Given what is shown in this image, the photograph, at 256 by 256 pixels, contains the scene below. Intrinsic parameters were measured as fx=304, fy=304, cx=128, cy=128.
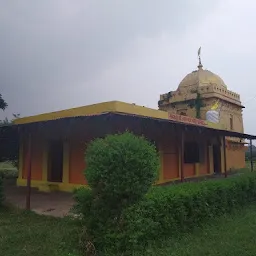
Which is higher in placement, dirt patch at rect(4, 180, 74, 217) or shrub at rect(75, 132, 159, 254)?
shrub at rect(75, 132, 159, 254)

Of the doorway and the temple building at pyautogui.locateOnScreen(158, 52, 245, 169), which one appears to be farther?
the temple building at pyautogui.locateOnScreen(158, 52, 245, 169)

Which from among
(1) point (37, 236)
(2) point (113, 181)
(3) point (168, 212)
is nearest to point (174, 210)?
(3) point (168, 212)

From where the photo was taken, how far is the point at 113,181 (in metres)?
4.89

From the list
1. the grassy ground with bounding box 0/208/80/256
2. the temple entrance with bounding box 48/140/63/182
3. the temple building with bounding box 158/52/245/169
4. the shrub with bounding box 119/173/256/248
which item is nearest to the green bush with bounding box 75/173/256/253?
the shrub with bounding box 119/173/256/248

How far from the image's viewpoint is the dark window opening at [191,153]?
50.0 ft

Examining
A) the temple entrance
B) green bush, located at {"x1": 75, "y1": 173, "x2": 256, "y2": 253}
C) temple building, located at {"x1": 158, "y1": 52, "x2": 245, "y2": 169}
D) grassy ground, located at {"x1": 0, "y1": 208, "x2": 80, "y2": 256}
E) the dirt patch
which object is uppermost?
temple building, located at {"x1": 158, "y1": 52, "x2": 245, "y2": 169}

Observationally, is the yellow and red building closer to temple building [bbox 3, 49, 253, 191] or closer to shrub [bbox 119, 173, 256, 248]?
temple building [bbox 3, 49, 253, 191]

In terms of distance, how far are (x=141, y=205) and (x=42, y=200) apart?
5.54 metres

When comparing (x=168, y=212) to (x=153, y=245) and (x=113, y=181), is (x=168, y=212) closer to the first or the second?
(x=153, y=245)

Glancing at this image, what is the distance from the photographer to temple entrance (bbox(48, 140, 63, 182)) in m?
12.4

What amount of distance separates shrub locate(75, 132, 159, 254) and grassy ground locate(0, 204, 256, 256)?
457 millimetres

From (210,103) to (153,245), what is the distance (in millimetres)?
17670

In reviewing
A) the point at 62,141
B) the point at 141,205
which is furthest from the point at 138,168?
the point at 62,141

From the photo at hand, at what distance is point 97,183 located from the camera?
507 cm
